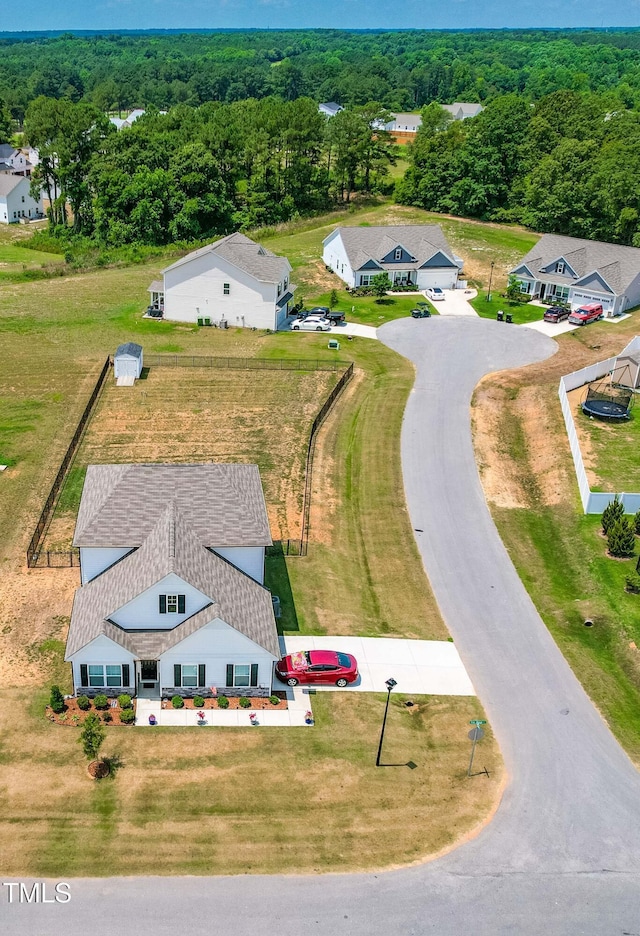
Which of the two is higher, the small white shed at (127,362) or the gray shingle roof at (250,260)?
the gray shingle roof at (250,260)

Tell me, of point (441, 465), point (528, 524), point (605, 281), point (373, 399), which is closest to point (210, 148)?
point (605, 281)

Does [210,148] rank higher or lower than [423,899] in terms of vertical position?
higher

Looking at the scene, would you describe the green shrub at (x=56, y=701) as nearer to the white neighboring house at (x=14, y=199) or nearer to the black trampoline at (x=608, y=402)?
the black trampoline at (x=608, y=402)

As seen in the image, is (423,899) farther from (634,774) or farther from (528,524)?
(528,524)

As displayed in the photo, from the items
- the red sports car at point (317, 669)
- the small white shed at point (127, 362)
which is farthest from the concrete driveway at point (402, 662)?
the small white shed at point (127, 362)

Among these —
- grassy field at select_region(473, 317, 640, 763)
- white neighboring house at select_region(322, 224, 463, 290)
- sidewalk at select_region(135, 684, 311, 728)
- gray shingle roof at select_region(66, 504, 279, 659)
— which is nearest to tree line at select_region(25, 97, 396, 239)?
white neighboring house at select_region(322, 224, 463, 290)
